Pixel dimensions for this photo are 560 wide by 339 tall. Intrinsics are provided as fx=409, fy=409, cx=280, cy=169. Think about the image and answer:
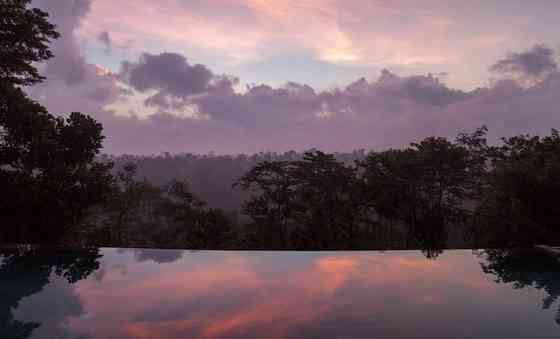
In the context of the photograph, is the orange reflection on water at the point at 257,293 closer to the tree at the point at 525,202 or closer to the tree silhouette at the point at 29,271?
the tree silhouette at the point at 29,271

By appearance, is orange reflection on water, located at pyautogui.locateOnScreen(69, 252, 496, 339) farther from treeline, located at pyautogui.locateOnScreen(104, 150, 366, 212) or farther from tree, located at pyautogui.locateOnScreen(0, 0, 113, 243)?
treeline, located at pyautogui.locateOnScreen(104, 150, 366, 212)

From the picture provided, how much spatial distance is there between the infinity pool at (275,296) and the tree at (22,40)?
22.0 feet

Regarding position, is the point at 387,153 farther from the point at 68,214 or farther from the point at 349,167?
the point at 68,214

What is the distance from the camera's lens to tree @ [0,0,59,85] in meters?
10.3

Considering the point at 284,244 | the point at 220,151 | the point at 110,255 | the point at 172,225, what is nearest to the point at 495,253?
the point at 110,255

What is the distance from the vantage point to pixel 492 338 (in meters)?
3.26

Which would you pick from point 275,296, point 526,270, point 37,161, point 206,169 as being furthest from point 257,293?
point 206,169

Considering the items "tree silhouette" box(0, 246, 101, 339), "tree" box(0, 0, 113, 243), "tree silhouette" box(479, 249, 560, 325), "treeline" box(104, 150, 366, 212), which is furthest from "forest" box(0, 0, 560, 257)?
"treeline" box(104, 150, 366, 212)

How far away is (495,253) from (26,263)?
7604 mm

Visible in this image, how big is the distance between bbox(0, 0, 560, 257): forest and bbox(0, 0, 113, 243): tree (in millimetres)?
26

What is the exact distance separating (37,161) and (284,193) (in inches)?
583

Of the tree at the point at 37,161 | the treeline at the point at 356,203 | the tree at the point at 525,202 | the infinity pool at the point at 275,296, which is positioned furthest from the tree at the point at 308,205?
the infinity pool at the point at 275,296

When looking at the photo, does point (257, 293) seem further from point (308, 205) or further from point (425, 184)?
point (308, 205)

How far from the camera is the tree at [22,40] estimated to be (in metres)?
10.3
